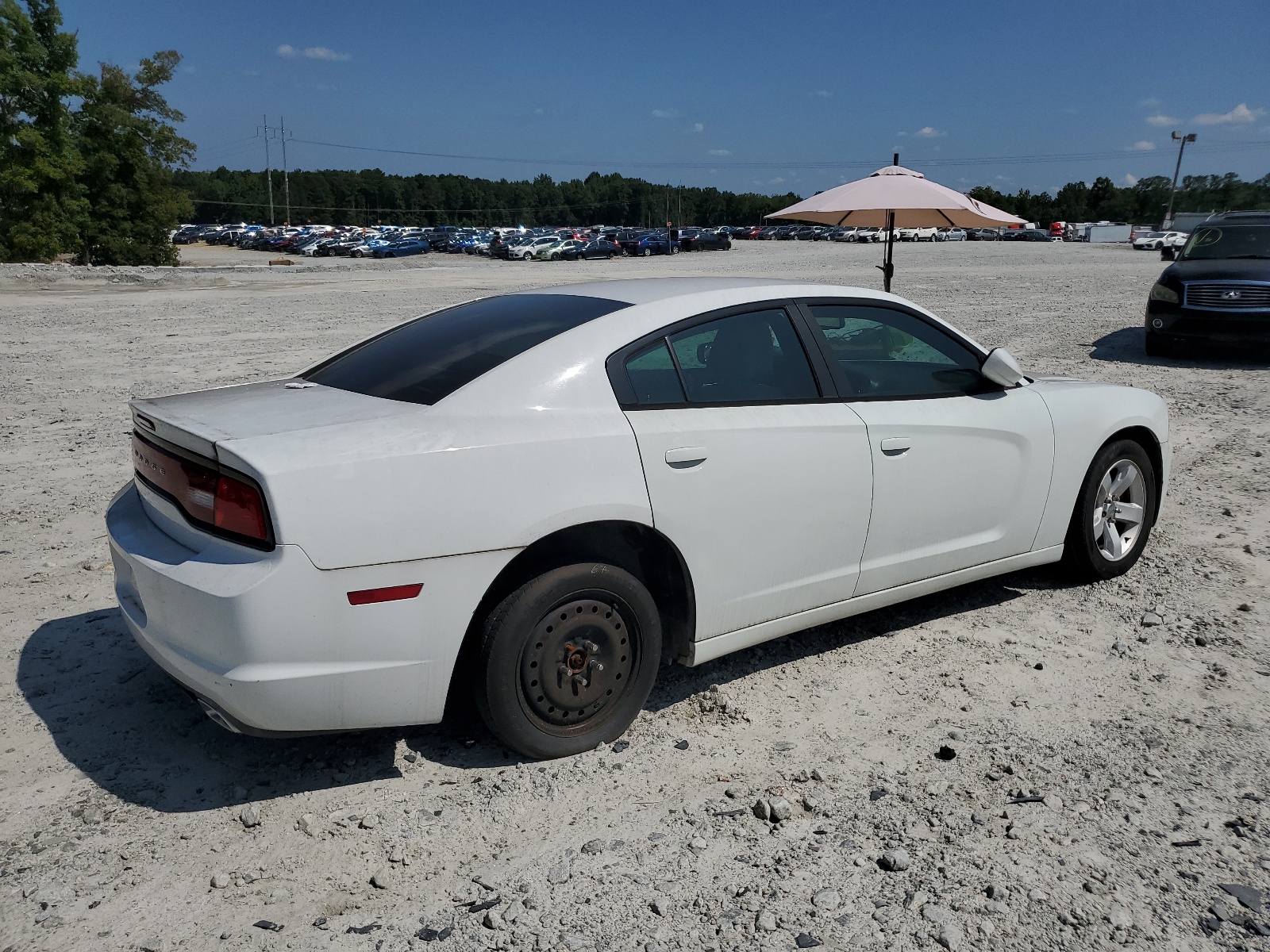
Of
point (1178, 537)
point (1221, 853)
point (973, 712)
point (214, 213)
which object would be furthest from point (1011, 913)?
point (214, 213)

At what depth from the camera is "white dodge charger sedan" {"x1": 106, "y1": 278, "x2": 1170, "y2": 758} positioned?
2.91 m

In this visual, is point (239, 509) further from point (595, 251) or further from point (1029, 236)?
point (1029, 236)

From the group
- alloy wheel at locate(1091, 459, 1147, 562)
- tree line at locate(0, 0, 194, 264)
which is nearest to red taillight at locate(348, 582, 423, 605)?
alloy wheel at locate(1091, 459, 1147, 562)

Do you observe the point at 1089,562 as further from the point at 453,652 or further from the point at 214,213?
the point at 214,213

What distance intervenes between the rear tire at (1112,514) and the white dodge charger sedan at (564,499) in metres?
0.37

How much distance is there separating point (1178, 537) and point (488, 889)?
16.1ft

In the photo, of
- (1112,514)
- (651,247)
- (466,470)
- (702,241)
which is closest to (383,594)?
(466,470)

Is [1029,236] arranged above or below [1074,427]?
above

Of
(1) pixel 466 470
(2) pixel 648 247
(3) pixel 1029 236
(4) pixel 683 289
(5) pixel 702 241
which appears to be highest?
(3) pixel 1029 236

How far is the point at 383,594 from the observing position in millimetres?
2945

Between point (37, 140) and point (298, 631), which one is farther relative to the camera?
point (37, 140)

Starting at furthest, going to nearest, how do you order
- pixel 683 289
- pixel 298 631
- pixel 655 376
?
pixel 683 289 → pixel 655 376 → pixel 298 631

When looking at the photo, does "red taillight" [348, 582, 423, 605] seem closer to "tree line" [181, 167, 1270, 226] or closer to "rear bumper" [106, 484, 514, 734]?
"rear bumper" [106, 484, 514, 734]

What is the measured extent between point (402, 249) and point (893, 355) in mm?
64033
